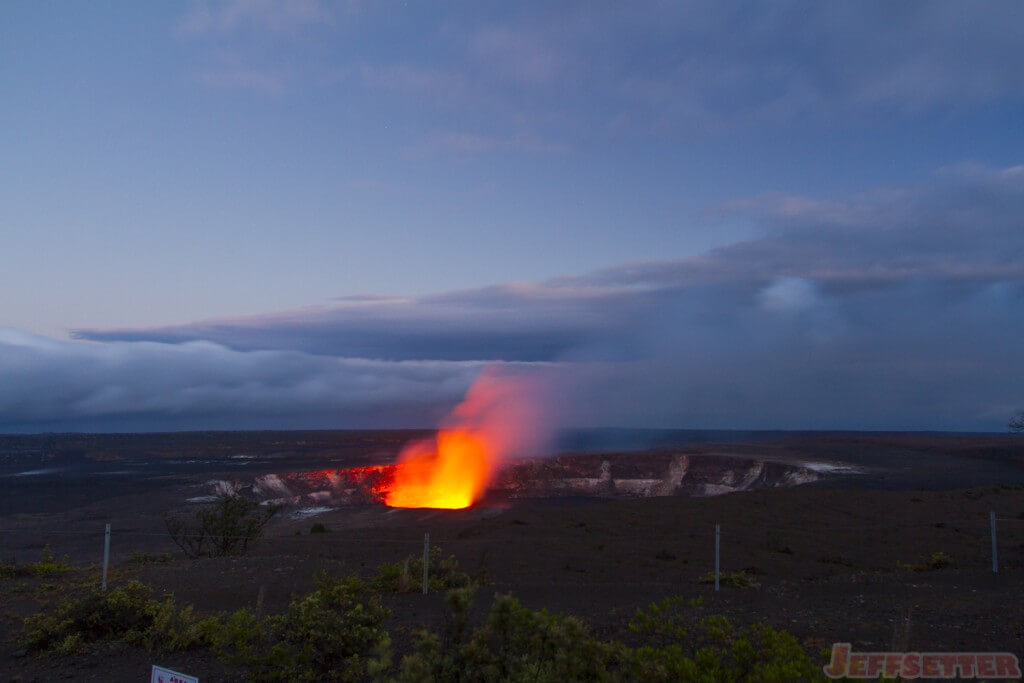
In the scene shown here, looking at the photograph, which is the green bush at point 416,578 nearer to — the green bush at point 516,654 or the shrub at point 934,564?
the green bush at point 516,654

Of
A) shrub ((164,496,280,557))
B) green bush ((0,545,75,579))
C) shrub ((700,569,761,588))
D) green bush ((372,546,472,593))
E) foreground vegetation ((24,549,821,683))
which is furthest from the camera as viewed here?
Result: shrub ((164,496,280,557))

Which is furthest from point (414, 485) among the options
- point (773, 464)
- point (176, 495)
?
point (773, 464)

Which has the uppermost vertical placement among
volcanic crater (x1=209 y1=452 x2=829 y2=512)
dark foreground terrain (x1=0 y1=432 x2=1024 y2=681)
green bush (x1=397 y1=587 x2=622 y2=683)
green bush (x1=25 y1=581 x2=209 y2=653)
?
green bush (x1=397 y1=587 x2=622 y2=683)

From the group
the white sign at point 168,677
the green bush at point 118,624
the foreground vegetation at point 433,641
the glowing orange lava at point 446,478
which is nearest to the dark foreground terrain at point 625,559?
the green bush at point 118,624

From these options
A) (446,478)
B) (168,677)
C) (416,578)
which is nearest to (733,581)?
(416,578)

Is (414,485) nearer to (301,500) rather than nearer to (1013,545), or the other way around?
(301,500)

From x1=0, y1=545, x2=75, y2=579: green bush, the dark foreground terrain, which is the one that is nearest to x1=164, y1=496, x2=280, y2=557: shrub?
the dark foreground terrain

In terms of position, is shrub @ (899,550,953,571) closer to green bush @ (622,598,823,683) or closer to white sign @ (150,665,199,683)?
green bush @ (622,598,823,683)

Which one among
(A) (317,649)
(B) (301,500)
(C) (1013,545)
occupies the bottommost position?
(B) (301,500)
